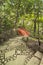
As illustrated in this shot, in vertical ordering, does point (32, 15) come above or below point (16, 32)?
above

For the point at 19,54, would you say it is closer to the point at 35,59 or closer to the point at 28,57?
the point at 28,57

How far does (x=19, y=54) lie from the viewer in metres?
6.89

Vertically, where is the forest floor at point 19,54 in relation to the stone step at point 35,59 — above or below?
above

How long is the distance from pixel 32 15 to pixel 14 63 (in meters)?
4.99

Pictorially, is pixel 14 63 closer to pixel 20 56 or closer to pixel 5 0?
pixel 20 56

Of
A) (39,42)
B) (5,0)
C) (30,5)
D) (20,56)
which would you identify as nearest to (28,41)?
(39,42)

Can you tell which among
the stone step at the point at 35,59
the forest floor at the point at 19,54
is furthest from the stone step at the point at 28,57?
the stone step at the point at 35,59

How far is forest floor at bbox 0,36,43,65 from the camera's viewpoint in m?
6.15

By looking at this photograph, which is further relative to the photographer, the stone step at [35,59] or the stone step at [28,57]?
the stone step at [28,57]

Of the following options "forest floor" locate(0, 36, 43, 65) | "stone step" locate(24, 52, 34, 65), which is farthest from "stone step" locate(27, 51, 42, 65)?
"stone step" locate(24, 52, 34, 65)

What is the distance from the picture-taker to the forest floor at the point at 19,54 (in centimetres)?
615

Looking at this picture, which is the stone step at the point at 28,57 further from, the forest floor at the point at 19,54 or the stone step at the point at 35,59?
the stone step at the point at 35,59

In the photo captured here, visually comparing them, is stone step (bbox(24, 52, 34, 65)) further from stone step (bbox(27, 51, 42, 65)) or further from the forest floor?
stone step (bbox(27, 51, 42, 65))

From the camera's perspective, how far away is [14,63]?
5992mm
